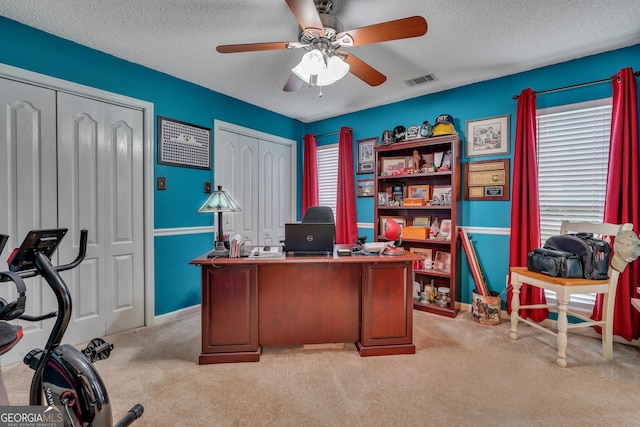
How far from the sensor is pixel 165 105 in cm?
316

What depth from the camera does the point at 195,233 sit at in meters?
3.45

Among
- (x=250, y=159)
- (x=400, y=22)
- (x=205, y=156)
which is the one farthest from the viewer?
(x=250, y=159)

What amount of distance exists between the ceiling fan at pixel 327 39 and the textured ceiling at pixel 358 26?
21 cm

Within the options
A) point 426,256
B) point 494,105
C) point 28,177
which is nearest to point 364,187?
point 426,256

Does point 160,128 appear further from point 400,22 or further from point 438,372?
point 438,372

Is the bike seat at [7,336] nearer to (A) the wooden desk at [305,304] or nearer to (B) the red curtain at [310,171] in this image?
(A) the wooden desk at [305,304]

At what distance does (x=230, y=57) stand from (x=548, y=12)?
2.49 m

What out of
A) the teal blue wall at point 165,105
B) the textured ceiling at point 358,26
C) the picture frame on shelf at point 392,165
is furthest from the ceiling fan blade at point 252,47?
the picture frame on shelf at point 392,165

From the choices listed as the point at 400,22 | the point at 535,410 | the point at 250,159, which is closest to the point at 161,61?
the point at 250,159

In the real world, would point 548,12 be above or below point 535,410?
above

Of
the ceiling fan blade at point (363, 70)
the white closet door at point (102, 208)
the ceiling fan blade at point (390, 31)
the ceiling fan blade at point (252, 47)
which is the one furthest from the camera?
the white closet door at point (102, 208)

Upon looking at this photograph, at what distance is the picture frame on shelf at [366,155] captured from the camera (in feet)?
13.9

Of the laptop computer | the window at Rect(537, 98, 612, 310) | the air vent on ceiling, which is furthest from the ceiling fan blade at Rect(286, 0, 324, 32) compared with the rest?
the window at Rect(537, 98, 612, 310)

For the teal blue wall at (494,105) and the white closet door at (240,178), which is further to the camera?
the white closet door at (240,178)
